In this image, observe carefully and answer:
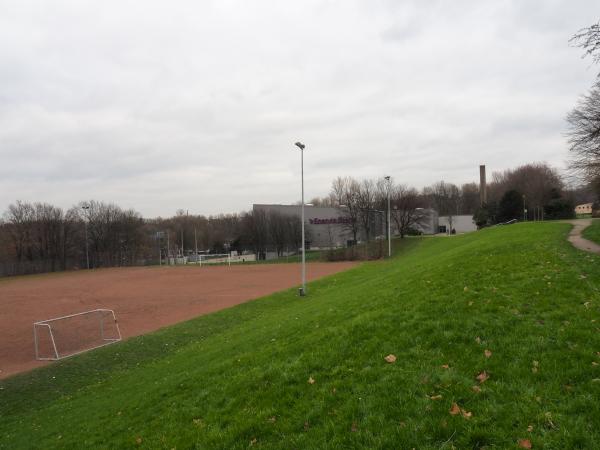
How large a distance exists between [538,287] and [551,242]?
9.13 m

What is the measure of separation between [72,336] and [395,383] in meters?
20.5

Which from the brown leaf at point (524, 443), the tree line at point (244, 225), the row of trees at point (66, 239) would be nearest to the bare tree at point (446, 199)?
the tree line at point (244, 225)

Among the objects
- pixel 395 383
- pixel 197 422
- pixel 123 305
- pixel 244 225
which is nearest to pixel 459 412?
pixel 395 383

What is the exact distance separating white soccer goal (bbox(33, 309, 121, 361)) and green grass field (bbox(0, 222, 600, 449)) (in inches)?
262

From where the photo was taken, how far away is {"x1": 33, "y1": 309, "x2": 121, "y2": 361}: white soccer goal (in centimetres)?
1884

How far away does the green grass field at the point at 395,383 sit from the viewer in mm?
4625

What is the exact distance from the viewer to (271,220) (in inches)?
3563

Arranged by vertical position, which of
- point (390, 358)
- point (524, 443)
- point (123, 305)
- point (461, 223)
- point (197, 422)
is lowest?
point (123, 305)

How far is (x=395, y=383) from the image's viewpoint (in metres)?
5.66

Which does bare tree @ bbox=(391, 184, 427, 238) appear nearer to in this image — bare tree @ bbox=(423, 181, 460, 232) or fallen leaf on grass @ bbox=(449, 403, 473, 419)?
bare tree @ bbox=(423, 181, 460, 232)

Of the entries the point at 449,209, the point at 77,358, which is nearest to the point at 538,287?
the point at 77,358

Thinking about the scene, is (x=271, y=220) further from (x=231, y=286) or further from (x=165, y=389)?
(x=165, y=389)

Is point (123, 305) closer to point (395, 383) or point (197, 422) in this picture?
point (197, 422)

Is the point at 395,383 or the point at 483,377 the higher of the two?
the point at 483,377
